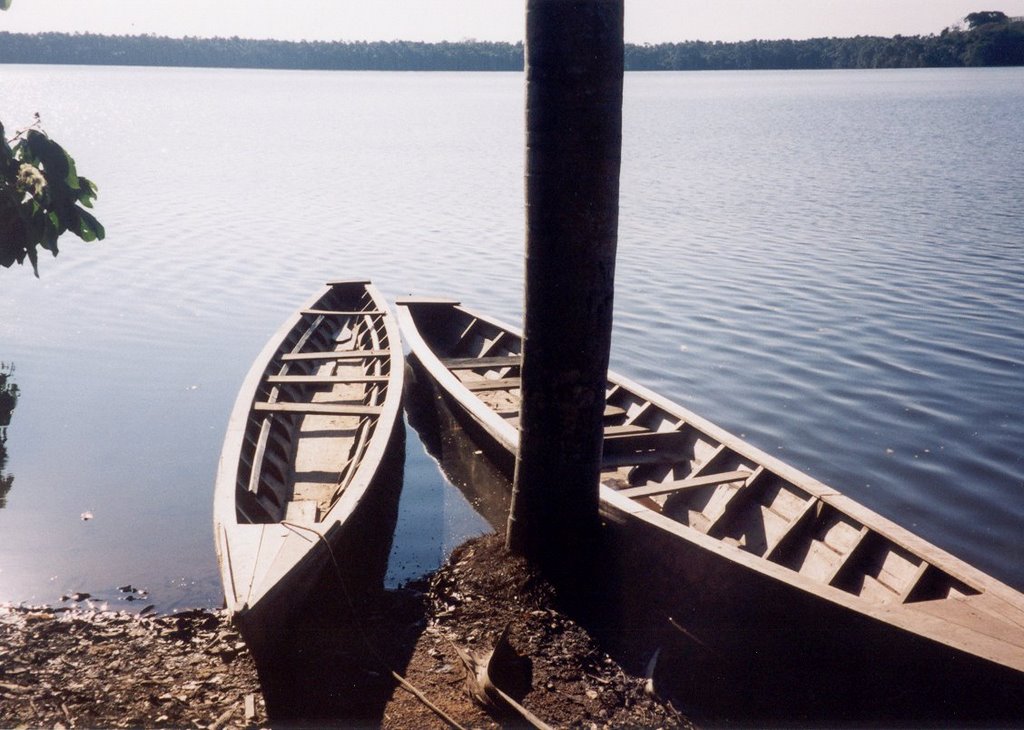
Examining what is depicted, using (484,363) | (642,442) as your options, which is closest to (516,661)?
(642,442)

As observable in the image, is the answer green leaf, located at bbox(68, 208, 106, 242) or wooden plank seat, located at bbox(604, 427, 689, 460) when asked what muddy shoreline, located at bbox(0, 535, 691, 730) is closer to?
wooden plank seat, located at bbox(604, 427, 689, 460)

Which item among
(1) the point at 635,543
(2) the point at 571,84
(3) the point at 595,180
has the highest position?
(2) the point at 571,84

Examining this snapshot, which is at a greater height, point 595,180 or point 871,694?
point 595,180

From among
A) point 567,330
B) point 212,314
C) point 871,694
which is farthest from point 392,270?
point 871,694

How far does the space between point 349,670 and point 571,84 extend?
4.13 m

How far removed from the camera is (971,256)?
59.5 ft

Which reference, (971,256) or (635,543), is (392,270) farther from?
(635,543)

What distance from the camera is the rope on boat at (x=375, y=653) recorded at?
17.4 ft

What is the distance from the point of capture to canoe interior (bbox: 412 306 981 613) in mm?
5840

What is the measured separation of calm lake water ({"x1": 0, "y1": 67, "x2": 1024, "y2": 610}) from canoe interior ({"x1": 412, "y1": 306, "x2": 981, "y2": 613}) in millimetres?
1772

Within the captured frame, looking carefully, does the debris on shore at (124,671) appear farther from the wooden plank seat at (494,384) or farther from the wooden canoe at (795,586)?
the wooden plank seat at (494,384)

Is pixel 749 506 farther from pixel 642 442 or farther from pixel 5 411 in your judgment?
pixel 5 411

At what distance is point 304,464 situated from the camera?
28.8 feet

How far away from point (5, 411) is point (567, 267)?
9.36m
